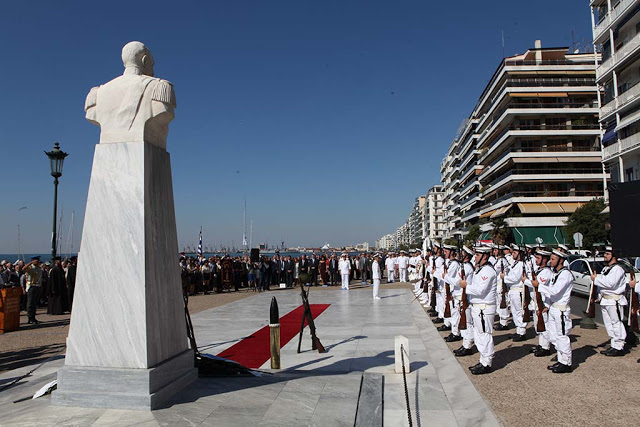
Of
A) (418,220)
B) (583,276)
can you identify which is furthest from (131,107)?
(418,220)

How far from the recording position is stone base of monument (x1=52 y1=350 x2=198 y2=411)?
14.9 feet

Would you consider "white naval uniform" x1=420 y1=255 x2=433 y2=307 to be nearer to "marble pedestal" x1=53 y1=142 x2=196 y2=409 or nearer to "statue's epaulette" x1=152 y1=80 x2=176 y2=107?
"marble pedestal" x1=53 y1=142 x2=196 y2=409

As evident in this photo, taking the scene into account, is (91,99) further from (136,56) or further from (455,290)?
(455,290)

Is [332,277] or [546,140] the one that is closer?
[332,277]

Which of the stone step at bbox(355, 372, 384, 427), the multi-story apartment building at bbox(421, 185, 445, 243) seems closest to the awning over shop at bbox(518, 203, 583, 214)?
the stone step at bbox(355, 372, 384, 427)

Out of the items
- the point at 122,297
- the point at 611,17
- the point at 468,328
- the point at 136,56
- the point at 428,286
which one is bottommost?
the point at 468,328

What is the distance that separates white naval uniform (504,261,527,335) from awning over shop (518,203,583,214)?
1797 inches

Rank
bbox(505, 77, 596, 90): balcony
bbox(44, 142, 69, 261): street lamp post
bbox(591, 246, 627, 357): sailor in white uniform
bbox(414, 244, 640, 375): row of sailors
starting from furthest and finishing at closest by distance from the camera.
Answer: bbox(505, 77, 596, 90): balcony < bbox(44, 142, 69, 261): street lamp post < bbox(591, 246, 627, 357): sailor in white uniform < bbox(414, 244, 640, 375): row of sailors

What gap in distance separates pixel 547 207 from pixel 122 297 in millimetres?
55246

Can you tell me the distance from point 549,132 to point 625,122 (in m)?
20.5

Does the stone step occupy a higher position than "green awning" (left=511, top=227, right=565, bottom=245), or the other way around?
"green awning" (left=511, top=227, right=565, bottom=245)

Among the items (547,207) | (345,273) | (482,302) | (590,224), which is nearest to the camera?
(482,302)

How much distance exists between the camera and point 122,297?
484 centimetres

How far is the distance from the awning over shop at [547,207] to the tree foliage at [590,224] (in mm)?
10945
